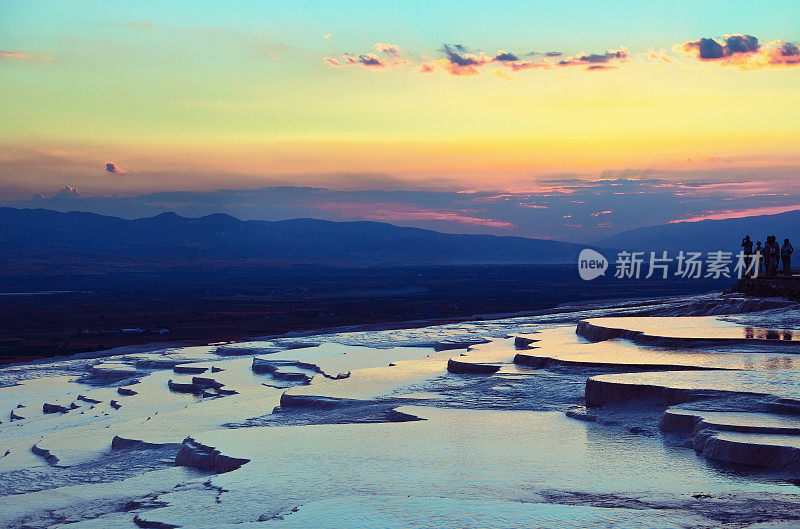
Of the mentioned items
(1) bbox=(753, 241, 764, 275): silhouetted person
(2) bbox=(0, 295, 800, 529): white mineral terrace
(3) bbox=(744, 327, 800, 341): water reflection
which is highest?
(1) bbox=(753, 241, 764, 275): silhouetted person

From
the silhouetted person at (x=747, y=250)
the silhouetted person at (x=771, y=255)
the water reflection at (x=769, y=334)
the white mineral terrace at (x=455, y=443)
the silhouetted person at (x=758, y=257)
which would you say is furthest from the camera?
the silhouetted person at (x=758, y=257)

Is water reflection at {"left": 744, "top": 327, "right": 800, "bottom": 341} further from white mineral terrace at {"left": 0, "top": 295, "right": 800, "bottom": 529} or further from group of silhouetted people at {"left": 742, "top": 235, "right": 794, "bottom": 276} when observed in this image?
group of silhouetted people at {"left": 742, "top": 235, "right": 794, "bottom": 276}

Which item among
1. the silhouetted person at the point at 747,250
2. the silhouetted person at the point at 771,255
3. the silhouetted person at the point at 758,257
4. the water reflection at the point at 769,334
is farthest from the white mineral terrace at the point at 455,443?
the silhouetted person at the point at 758,257

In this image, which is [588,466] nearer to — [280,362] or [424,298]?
[280,362]

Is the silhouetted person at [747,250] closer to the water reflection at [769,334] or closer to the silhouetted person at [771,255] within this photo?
the silhouetted person at [771,255]

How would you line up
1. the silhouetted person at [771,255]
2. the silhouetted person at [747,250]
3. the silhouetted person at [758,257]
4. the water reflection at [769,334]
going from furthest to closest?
the silhouetted person at [758,257]
the silhouetted person at [747,250]
the silhouetted person at [771,255]
the water reflection at [769,334]

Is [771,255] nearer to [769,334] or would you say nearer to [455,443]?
[769,334]

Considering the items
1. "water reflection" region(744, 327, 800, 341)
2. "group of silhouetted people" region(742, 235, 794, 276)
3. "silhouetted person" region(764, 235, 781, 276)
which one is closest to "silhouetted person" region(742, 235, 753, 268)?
"group of silhouetted people" region(742, 235, 794, 276)

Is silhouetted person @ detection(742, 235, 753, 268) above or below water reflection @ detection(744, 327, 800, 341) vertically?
above

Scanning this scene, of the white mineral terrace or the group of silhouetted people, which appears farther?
the group of silhouetted people
